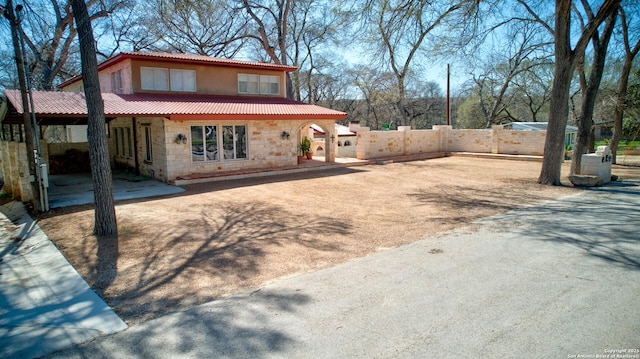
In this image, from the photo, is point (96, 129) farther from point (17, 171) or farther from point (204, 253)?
point (17, 171)

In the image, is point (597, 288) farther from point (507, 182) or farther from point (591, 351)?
point (507, 182)

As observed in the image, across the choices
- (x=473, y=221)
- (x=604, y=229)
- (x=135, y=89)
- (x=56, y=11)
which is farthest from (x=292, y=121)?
(x=56, y=11)

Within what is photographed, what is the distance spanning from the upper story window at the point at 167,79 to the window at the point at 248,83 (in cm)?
214

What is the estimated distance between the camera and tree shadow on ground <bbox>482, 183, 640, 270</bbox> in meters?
5.92

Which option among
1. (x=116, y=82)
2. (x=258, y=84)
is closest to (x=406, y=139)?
(x=258, y=84)

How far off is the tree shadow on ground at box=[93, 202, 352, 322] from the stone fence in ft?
39.2

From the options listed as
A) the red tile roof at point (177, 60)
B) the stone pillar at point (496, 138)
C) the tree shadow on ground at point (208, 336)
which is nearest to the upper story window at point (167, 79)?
the red tile roof at point (177, 60)

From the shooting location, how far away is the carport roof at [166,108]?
11898 millimetres

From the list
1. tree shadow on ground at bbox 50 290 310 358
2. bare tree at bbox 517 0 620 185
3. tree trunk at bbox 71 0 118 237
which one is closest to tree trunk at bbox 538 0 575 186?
bare tree at bbox 517 0 620 185

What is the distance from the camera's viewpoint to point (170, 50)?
29000 millimetres

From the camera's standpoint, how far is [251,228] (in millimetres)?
7812

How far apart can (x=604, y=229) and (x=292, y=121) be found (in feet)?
38.9

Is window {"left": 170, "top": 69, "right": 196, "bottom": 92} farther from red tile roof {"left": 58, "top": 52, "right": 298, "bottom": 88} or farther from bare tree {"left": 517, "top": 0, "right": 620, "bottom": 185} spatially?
bare tree {"left": 517, "top": 0, "right": 620, "bottom": 185}

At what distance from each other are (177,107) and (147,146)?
247cm
